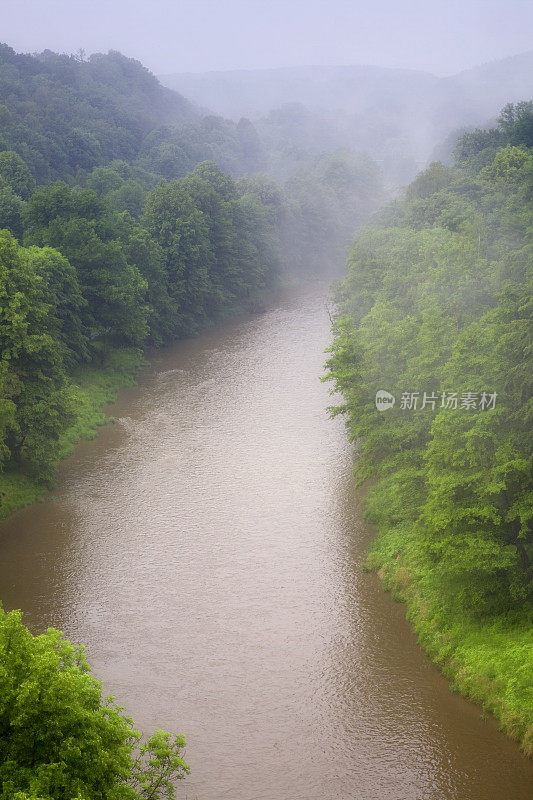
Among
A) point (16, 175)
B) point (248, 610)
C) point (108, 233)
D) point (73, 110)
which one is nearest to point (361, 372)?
point (248, 610)

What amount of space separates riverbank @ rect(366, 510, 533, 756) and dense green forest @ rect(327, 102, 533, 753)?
0.14 feet

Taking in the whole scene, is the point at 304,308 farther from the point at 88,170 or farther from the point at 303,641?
the point at 303,641

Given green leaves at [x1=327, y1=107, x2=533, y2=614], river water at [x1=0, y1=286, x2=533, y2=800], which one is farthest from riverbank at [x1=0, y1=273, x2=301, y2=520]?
green leaves at [x1=327, y1=107, x2=533, y2=614]

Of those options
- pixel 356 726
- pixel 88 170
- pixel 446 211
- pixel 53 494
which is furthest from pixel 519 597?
pixel 88 170

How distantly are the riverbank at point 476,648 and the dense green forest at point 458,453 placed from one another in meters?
0.04

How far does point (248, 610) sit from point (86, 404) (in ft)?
83.5

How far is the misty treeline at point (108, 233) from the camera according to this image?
41.5 meters

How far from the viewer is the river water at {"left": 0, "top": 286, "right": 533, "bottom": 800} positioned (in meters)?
22.7

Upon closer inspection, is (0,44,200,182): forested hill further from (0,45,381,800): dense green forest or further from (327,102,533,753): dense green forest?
(327,102,533,753): dense green forest

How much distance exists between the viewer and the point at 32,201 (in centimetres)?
5931

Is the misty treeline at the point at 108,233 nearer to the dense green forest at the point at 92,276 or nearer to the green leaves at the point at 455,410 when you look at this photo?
the dense green forest at the point at 92,276

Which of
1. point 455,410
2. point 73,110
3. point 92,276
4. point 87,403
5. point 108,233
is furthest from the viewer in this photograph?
point 73,110

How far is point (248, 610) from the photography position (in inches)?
1203

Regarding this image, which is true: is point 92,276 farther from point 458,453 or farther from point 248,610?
point 458,453
